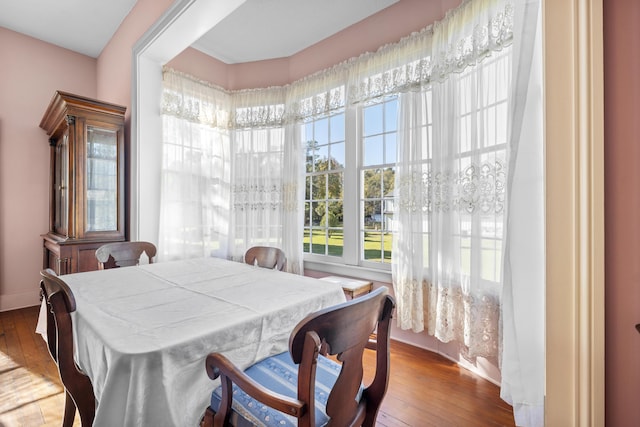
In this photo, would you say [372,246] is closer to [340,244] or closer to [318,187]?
[340,244]

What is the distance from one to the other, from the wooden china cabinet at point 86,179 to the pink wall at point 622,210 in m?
3.51

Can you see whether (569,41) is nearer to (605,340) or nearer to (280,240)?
(605,340)

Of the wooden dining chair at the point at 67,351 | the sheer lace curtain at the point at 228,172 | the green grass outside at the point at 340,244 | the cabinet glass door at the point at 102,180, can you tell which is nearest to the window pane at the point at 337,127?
the sheer lace curtain at the point at 228,172

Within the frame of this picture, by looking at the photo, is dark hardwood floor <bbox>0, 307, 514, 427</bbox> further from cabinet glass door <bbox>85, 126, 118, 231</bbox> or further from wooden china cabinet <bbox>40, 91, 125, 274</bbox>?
cabinet glass door <bbox>85, 126, 118, 231</bbox>

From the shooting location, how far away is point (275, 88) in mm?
3441

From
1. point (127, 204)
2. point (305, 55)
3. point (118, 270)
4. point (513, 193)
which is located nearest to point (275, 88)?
point (305, 55)

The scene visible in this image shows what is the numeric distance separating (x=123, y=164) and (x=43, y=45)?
2113 mm

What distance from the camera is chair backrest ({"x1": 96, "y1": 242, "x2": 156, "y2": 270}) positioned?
2187 millimetres

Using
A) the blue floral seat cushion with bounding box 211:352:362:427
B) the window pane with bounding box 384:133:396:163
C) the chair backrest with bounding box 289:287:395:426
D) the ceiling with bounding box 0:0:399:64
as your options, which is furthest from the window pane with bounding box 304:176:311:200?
the chair backrest with bounding box 289:287:395:426

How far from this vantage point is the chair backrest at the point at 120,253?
2187 millimetres

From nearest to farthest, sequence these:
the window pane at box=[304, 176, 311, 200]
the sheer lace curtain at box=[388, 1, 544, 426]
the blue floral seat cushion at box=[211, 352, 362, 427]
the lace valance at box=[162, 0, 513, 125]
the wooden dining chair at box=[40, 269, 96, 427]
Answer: the blue floral seat cushion at box=[211, 352, 362, 427] → the wooden dining chair at box=[40, 269, 96, 427] → the sheer lace curtain at box=[388, 1, 544, 426] → the lace valance at box=[162, 0, 513, 125] → the window pane at box=[304, 176, 311, 200]

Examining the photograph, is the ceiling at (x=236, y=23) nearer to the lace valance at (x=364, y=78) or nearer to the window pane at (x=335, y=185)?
the lace valance at (x=364, y=78)

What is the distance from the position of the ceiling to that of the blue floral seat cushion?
9.47ft

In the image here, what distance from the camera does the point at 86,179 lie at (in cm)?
276
